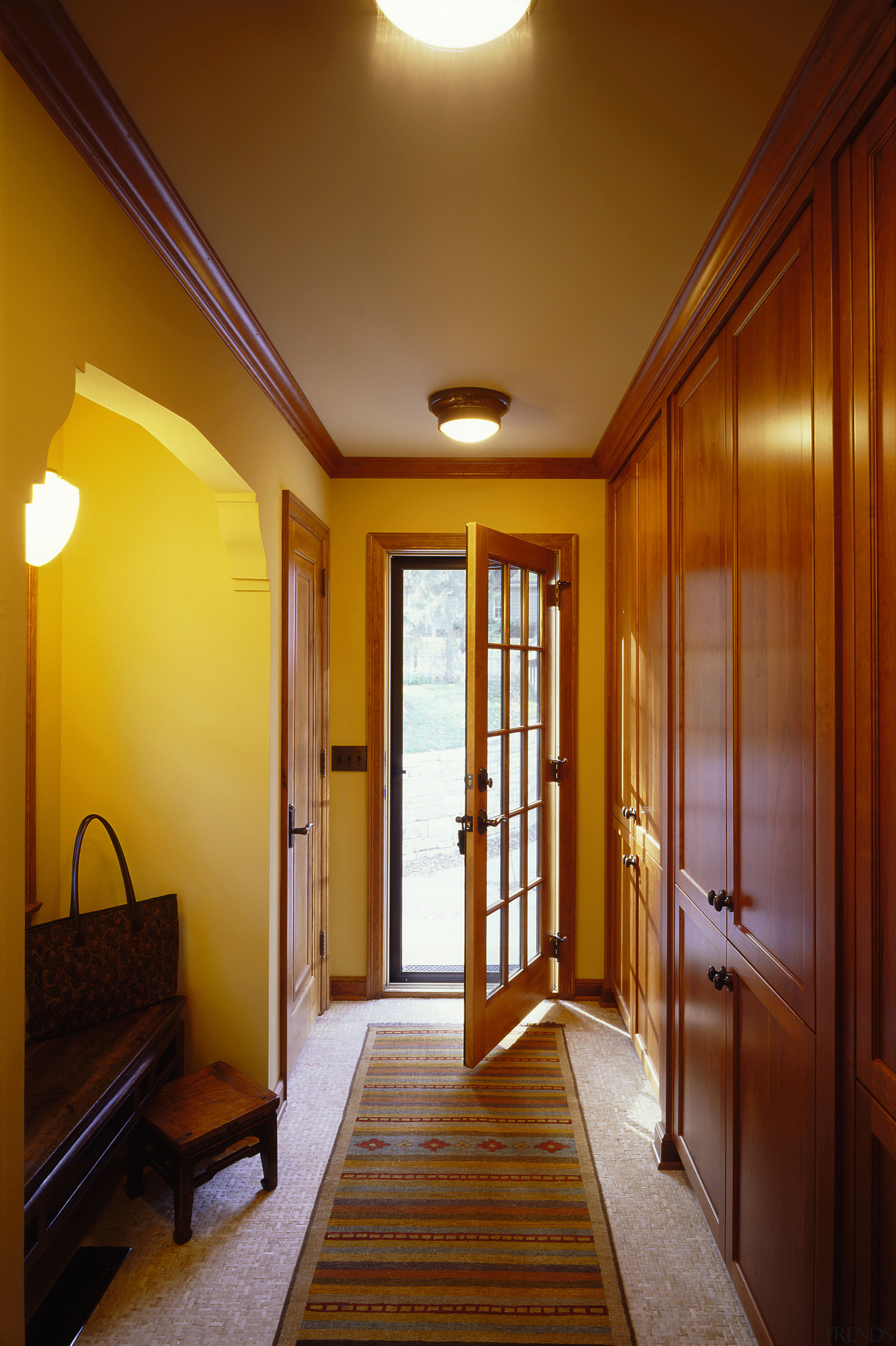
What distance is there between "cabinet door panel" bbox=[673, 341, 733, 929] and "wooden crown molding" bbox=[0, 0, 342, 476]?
131 cm

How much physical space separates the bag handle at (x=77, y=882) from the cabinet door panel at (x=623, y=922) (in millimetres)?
1873

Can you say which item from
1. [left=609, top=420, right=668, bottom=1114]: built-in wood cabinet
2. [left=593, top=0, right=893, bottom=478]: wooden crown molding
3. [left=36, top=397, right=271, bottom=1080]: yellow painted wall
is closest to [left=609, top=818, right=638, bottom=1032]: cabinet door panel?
[left=609, top=420, right=668, bottom=1114]: built-in wood cabinet

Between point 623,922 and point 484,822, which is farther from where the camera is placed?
point 623,922

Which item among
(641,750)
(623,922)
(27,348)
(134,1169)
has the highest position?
(27,348)

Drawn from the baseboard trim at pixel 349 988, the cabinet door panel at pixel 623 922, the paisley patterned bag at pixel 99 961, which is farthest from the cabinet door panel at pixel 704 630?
the baseboard trim at pixel 349 988

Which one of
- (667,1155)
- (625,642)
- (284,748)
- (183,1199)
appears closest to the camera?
(183,1199)

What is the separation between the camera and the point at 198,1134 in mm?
1977

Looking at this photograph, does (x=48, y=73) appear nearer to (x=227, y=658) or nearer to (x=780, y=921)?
(x=227, y=658)

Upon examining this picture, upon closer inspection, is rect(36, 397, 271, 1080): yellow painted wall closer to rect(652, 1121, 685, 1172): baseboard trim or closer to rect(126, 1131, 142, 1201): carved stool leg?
rect(126, 1131, 142, 1201): carved stool leg

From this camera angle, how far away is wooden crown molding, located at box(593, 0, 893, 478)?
1097 millimetres

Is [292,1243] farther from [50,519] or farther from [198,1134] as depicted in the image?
[50,519]

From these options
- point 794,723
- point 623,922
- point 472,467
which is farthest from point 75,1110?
point 472,467

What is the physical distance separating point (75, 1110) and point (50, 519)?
1417 millimetres

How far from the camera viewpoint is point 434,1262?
189 centimetres
